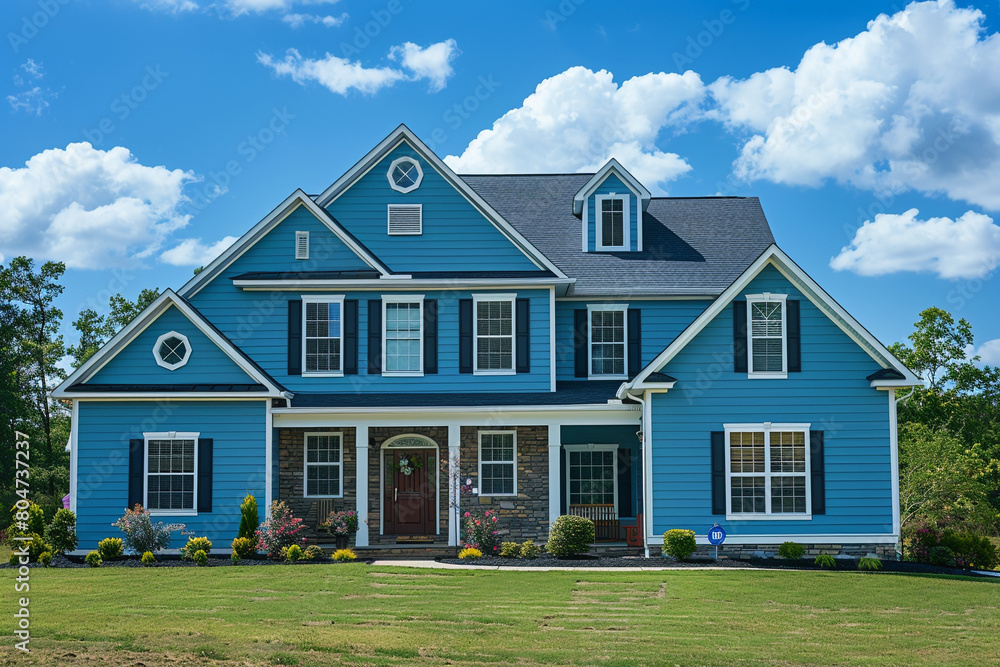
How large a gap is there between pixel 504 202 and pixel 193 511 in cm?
1183

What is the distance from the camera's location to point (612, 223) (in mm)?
23531

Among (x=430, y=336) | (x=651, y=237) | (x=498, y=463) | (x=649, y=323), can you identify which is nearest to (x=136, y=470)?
(x=430, y=336)

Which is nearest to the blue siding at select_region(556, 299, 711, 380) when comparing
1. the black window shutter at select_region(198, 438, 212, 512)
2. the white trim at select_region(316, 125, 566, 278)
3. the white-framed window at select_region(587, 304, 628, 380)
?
the white-framed window at select_region(587, 304, 628, 380)

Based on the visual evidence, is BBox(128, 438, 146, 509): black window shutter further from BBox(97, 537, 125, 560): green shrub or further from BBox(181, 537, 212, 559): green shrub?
BBox(181, 537, 212, 559): green shrub

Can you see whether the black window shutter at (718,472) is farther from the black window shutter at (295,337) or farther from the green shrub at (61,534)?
the green shrub at (61,534)

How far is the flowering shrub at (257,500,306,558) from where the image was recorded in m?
18.1

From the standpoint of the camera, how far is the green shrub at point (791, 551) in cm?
1758

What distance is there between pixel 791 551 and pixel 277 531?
1031 cm

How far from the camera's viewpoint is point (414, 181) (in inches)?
853

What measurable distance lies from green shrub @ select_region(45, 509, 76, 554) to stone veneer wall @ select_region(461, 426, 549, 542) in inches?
325

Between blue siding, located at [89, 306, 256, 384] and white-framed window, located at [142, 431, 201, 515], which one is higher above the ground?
blue siding, located at [89, 306, 256, 384]

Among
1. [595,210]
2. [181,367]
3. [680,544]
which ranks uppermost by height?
[595,210]

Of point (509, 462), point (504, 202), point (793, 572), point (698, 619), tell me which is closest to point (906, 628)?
point (698, 619)

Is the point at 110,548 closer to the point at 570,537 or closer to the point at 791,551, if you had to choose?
the point at 570,537
